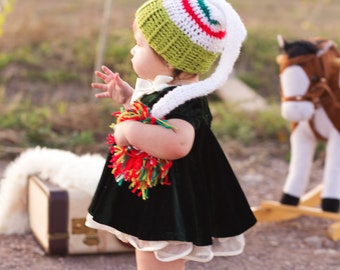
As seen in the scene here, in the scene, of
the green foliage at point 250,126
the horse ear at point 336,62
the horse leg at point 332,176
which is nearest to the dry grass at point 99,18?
the green foliage at point 250,126

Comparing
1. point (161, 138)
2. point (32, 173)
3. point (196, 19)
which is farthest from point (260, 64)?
point (161, 138)

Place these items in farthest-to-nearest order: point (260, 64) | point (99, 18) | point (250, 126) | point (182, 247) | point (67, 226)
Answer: point (99, 18) → point (260, 64) → point (250, 126) → point (67, 226) → point (182, 247)

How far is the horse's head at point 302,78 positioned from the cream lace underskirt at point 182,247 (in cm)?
129

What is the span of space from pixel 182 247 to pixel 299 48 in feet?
5.36

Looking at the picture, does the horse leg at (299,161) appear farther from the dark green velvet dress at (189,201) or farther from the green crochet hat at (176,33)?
the green crochet hat at (176,33)

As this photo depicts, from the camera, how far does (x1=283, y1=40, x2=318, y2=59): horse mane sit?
3666 millimetres

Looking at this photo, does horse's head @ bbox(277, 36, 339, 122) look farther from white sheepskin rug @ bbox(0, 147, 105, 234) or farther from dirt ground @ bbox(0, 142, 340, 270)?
white sheepskin rug @ bbox(0, 147, 105, 234)

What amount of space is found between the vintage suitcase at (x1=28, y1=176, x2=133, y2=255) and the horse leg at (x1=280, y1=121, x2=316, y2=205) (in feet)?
3.34

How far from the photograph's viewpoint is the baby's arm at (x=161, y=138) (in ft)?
7.34

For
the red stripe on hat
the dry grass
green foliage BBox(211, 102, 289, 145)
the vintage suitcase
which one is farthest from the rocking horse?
the dry grass

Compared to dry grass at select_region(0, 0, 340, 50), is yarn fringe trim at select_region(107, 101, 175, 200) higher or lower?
higher

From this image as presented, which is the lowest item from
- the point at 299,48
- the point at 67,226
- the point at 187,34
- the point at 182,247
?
the point at 67,226

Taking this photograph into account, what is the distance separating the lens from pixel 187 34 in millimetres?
2312

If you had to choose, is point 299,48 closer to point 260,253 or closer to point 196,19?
point 260,253
